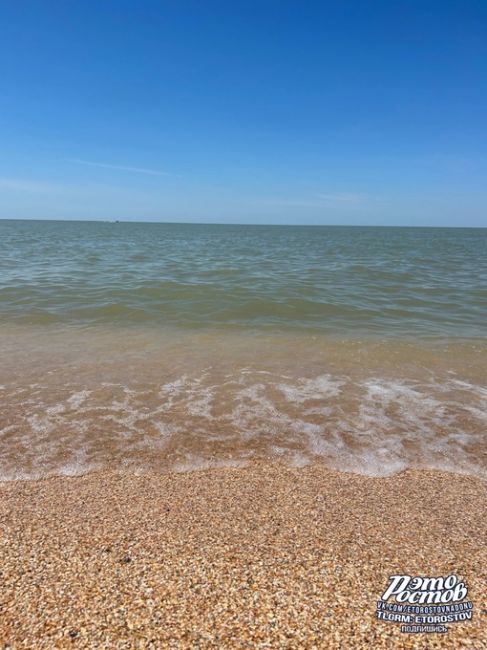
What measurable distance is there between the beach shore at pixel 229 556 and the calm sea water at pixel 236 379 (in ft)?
1.72

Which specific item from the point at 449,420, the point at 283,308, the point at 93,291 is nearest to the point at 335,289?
the point at 283,308

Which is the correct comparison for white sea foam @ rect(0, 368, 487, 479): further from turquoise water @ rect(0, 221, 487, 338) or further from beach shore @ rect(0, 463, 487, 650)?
turquoise water @ rect(0, 221, 487, 338)

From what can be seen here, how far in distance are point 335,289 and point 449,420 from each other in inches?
401

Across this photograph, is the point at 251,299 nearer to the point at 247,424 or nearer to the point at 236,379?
the point at 236,379

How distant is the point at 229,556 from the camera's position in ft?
8.43

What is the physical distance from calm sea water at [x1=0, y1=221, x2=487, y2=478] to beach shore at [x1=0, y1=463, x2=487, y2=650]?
0.53m

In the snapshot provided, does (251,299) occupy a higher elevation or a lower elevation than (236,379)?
higher

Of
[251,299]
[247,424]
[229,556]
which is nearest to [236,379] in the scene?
[247,424]

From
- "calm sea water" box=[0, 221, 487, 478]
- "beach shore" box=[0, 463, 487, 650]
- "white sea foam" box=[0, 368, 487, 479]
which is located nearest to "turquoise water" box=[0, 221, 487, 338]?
"calm sea water" box=[0, 221, 487, 478]

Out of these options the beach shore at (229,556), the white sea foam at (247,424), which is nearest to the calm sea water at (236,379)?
the white sea foam at (247,424)

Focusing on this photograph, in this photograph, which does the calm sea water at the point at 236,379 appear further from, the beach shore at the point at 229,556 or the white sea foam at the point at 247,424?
the beach shore at the point at 229,556

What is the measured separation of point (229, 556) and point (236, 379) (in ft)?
12.8

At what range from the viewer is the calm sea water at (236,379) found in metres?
4.28

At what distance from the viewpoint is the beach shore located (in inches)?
79.8
